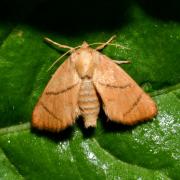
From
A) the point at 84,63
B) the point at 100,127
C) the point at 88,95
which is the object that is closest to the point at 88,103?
the point at 88,95

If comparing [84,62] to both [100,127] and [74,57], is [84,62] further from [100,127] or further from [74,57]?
[100,127]

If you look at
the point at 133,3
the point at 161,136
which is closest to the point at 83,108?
the point at 161,136

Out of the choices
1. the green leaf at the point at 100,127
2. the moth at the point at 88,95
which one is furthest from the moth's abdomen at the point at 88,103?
the green leaf at the point at 100,127

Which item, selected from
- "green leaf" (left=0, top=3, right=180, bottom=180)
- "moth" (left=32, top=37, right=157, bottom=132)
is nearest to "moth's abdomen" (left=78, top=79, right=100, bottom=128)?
"moth" (left=32, top=37, right=157, bottom=132)

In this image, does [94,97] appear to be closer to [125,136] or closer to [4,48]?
[125,136]

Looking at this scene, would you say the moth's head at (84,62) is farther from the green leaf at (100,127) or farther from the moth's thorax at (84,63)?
the green leaf at (100,127)

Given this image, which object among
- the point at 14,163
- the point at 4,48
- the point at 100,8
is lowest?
the point at 14,163

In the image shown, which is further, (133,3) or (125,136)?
(125,136)
